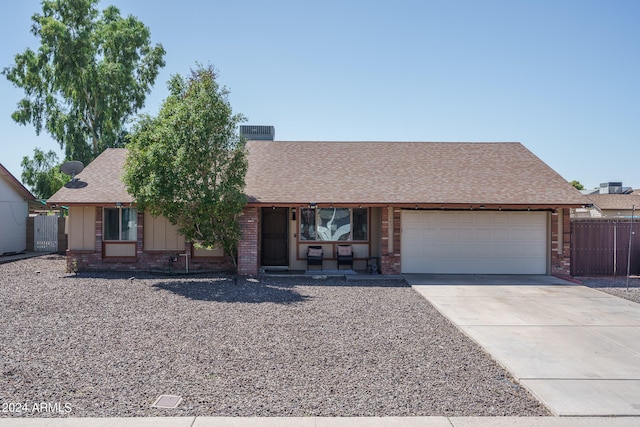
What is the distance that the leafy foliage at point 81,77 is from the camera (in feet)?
85.2

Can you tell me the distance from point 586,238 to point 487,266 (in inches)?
129

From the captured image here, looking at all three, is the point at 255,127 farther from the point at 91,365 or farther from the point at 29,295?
the point at 91,365

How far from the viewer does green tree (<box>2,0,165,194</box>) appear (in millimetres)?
25969

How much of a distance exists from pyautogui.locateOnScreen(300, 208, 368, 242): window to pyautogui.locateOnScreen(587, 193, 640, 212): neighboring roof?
784 inches

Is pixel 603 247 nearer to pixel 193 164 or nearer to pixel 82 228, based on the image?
pixel 193 164

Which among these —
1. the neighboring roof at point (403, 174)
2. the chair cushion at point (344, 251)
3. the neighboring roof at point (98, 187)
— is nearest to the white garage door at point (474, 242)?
the neighboring roof at point (403, 174)

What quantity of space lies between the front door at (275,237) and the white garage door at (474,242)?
391 centimetres

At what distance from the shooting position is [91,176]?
53.6 feet

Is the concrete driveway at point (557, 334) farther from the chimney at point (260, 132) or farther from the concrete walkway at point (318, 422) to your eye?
the chimney at point (260, 132)

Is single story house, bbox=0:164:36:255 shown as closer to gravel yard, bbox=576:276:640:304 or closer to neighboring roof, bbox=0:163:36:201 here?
neighboring roof, bbox=0:163:36:201

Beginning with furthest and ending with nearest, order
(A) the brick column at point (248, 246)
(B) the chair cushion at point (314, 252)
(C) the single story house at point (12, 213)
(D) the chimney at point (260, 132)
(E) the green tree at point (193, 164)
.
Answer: (D) the chimney at point (260, 132) → (C) the single story house at point (12, 213) → (B) the chair cushion at point (314, 252) → (A) the brick column at point (248, 246) → (E) the green tree at point (193, 164)

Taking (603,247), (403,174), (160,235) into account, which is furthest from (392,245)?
(160,235)

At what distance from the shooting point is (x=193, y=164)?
12.8 meters

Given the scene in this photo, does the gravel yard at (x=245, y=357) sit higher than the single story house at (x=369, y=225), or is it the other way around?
the single story house at (x=369, y=225)
